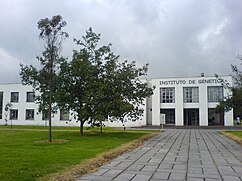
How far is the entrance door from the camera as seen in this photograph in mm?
52000

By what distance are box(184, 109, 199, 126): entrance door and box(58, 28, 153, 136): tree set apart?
100 ft

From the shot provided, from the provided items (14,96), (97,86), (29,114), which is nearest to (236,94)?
(97,86)

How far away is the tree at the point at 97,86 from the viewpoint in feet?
71.2

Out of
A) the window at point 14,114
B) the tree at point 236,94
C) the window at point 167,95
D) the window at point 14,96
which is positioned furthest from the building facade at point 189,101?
the tree at point 236,94

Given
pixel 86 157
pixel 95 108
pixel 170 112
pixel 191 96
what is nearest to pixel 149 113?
pixel 170 112

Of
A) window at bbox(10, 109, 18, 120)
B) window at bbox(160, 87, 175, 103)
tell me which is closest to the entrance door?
window at bbox(160, 87, 175, 103)

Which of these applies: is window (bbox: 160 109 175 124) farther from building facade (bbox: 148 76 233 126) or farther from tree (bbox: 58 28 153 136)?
tree (bbox: 58 28 153 136)

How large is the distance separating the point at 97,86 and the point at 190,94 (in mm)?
32724

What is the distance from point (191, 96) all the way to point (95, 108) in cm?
3261

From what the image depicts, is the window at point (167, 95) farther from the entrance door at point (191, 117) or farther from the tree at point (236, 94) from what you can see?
the tree at point (236, 94)

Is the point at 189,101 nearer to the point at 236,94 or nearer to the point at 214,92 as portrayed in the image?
the point at 214,92

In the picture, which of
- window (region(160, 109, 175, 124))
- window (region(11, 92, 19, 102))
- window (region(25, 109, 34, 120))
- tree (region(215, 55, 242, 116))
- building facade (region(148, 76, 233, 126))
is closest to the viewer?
tree (region(215, 55, 242, 116))

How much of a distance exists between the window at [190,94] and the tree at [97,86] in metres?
29.6

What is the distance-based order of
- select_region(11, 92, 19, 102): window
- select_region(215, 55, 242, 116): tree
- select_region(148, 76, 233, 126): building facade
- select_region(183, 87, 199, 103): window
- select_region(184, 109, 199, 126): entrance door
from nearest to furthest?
select_region(215, 55, 242, 116): tree, select_region(148, 76, 233, 126): building facade, select_region(183, 87, 199, 103): window, select_region(184, 109, 199, 126): entrance door, select_region(11, 92, 19, 102): window
